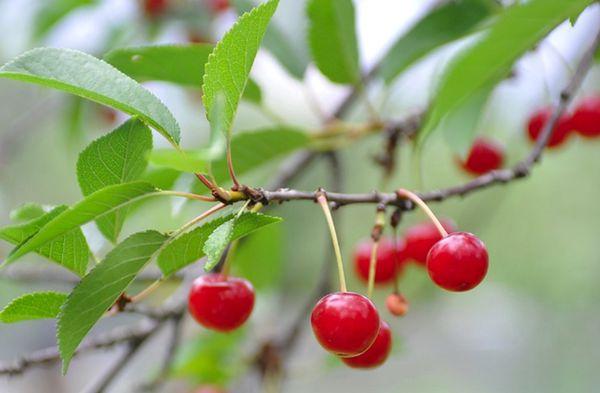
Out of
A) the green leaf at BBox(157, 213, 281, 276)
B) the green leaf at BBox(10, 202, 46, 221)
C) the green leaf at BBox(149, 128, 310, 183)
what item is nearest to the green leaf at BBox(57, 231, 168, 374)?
the green leaf at BBox(157, 213, 281, 276)

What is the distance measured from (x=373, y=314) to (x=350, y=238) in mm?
5150

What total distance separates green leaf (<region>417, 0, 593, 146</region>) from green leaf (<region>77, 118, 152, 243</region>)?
0.54 m

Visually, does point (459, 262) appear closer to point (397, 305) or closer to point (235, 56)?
point (397, 305)

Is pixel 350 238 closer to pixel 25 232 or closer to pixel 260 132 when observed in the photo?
pixel 260 132

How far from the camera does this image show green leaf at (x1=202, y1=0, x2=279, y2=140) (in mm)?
947

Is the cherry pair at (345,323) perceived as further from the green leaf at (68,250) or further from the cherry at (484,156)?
the cherry at (484,156)

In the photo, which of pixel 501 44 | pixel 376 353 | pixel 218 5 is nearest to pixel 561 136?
pixel 501 44

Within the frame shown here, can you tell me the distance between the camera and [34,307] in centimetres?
104

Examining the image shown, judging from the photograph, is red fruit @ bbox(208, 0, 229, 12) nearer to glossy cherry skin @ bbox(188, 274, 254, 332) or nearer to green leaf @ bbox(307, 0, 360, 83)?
green leaf @ bbox(307, 0, 360, 83)

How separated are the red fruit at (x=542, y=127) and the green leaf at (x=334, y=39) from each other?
0.50 m

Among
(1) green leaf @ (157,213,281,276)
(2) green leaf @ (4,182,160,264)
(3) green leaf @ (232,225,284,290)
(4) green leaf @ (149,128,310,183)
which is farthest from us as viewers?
(3) green leaf @ (232,225,284,290)

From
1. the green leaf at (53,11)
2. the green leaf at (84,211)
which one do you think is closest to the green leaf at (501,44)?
the green leaf at (84,211)

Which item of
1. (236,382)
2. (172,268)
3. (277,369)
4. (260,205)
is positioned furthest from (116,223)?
(236,382)

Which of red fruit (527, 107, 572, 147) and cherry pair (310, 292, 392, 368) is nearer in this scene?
cherry pair (310, 292, 392, 368)
